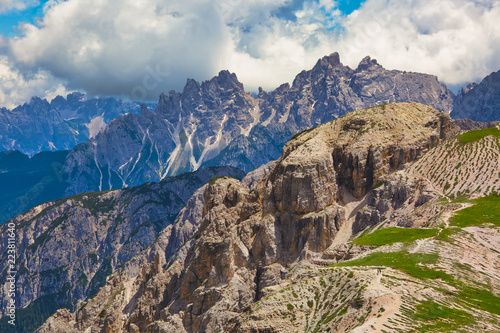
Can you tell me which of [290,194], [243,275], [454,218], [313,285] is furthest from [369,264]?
[290,194]

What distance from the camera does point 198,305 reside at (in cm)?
16325

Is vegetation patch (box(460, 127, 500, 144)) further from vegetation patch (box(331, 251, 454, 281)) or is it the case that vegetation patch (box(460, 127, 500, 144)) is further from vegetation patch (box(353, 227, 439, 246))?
vegetation patch (box(331, 251, 454, 281))

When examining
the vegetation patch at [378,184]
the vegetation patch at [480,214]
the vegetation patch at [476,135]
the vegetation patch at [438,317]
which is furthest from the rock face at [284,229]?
the vegetation patch at [438,317]

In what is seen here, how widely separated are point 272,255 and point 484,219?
79727mm

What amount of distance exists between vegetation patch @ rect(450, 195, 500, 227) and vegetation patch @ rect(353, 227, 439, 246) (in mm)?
9683

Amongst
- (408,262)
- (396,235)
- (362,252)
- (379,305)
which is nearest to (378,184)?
(396,235)

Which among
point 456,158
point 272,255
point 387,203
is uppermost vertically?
point 456,158

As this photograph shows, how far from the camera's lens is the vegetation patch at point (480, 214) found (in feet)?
398

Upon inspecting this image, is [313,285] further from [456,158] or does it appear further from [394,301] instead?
[456,158]

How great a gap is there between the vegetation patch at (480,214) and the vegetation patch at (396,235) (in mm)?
9683

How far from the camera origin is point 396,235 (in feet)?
418

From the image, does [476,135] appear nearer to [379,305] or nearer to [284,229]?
[284,229]

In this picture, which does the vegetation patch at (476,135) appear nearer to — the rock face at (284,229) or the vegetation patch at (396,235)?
the rock face at (284,229)

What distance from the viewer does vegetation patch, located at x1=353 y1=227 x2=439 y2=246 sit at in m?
118
